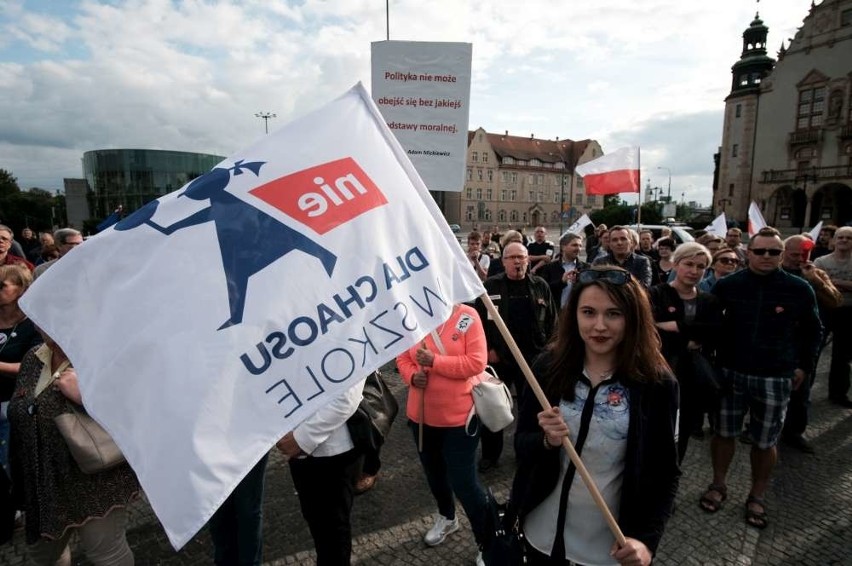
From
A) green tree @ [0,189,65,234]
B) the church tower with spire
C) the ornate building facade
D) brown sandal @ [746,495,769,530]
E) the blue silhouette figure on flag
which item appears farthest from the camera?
green tree @ [0,189,65,234]

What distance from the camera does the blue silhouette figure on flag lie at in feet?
5.08

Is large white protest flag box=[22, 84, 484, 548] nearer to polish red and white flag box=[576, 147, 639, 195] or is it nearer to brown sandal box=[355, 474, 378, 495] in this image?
brown sandal box=[355, 474, 378, 495]

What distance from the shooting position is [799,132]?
4547cm

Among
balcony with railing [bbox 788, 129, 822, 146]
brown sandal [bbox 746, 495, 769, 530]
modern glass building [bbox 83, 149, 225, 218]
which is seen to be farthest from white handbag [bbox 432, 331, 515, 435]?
modern glass building [bbox 83, 149, 225, 218]

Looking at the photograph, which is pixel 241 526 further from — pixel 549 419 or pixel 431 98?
pixel 431 98

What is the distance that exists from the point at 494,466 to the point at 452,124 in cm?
296

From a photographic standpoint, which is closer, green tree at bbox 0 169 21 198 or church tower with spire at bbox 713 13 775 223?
church tower with spire at bbox 713 13 775 223

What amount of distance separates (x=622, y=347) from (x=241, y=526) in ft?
6.78

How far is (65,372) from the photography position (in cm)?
225

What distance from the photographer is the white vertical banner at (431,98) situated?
4.04 metres

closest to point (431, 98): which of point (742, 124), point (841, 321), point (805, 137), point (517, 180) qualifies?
point (841, 321)

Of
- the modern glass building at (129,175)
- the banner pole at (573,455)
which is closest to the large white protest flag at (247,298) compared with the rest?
the banner pole at (573,455)

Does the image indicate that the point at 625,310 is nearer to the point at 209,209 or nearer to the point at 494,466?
the point at 209,209

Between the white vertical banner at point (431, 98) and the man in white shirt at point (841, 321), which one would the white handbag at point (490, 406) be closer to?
the white vertical banner at point (431, 98)
